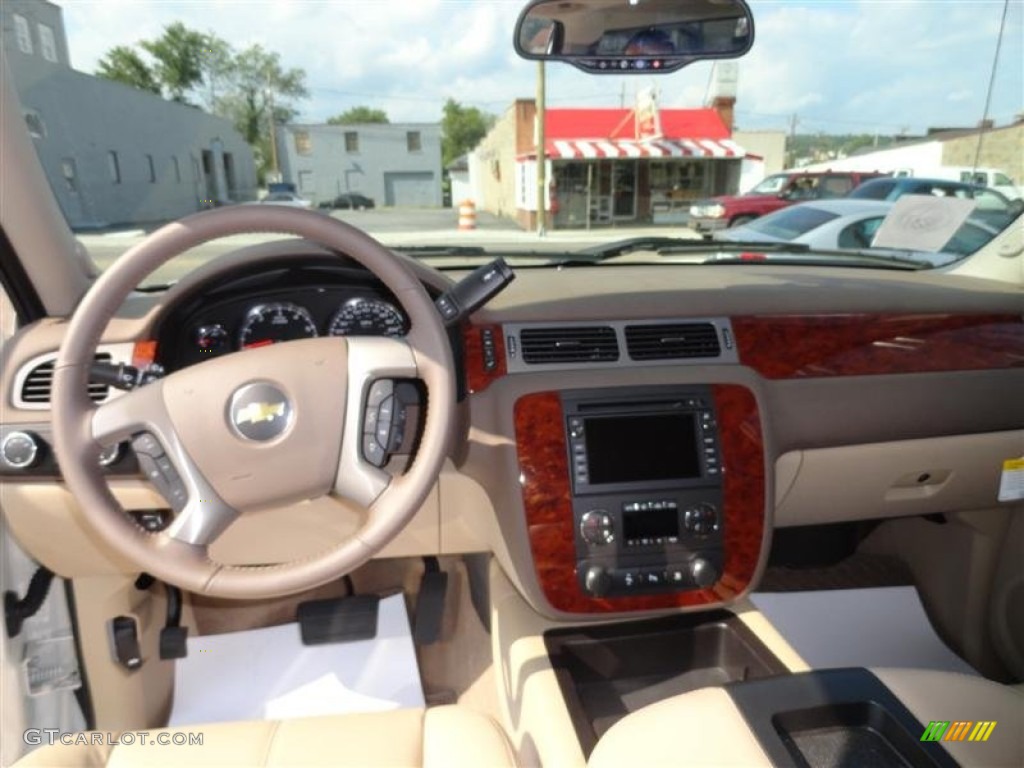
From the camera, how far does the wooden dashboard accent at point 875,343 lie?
209cm

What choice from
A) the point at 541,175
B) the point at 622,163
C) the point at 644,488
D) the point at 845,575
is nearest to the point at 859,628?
the point at 845,575

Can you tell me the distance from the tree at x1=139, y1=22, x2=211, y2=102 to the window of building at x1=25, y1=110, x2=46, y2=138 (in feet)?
1.02

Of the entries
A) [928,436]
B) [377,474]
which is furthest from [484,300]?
[928,436]

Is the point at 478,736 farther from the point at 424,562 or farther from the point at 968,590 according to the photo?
the point at 968,590

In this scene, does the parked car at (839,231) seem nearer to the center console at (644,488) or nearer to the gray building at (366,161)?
the center console at (644,488)

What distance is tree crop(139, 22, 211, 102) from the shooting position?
6.17ft

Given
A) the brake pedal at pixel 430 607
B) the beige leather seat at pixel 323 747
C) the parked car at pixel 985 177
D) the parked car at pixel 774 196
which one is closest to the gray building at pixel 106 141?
the beige leather seat at pixel 323 747

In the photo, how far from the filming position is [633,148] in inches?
91.7

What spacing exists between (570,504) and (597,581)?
0.67ft

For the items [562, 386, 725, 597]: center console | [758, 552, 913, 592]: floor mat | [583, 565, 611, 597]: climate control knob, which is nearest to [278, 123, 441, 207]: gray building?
[562, 386, 725, 597]: center console

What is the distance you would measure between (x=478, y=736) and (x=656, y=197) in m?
1.65

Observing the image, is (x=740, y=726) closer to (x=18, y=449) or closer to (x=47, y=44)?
(x=18, y=449)

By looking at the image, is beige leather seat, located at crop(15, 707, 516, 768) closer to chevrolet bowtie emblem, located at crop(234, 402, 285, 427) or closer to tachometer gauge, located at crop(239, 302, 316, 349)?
chevrolet bowtie emblem, located at crop(234, 402, 285, 427)

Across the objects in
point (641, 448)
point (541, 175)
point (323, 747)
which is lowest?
point (323, 747)
